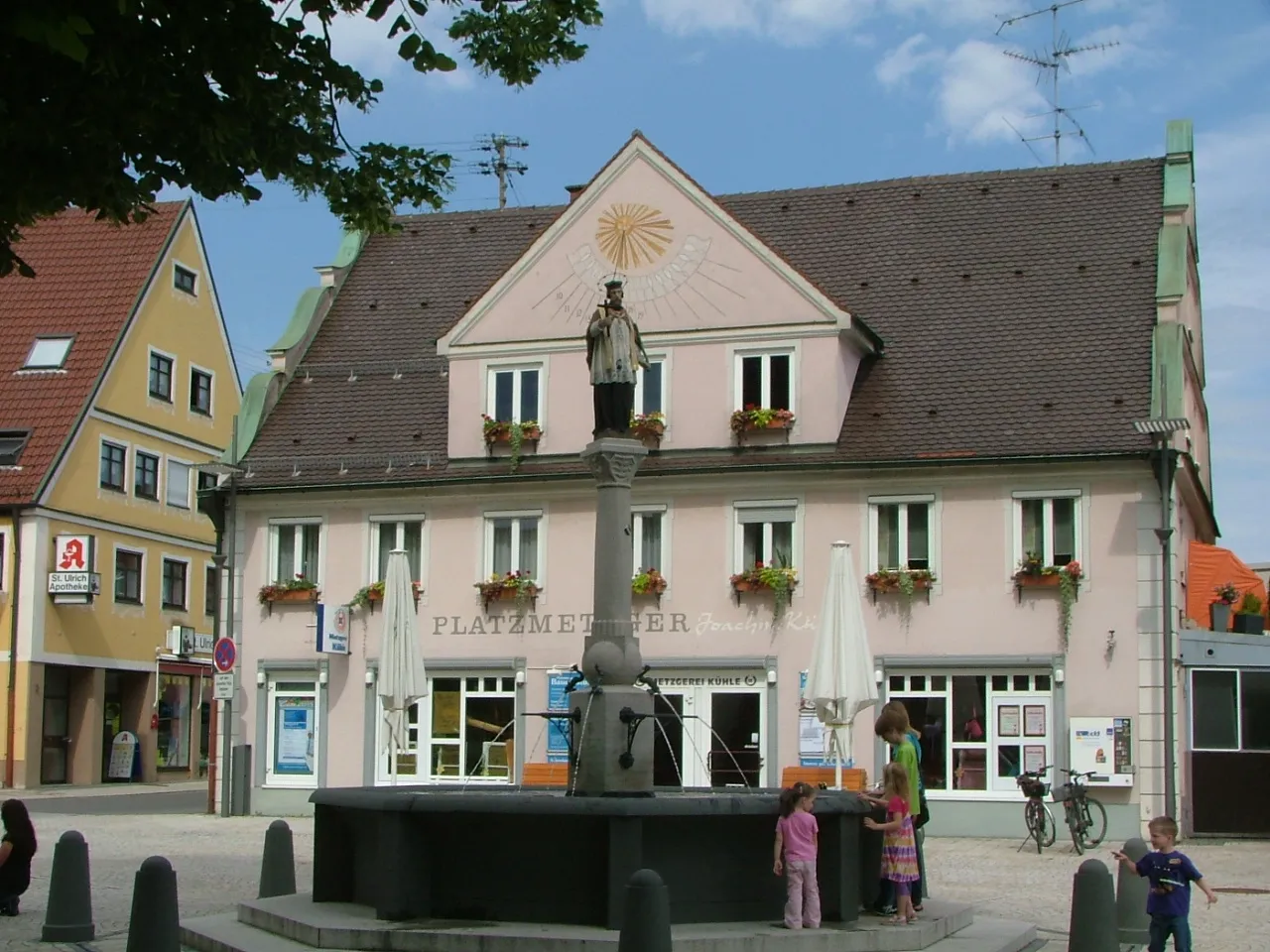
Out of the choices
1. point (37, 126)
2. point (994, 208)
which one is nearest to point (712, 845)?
point (37, 126)

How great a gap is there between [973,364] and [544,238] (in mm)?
7949

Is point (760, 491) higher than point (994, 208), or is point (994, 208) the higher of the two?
point (994, 208)

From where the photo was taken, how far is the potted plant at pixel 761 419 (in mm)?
32938

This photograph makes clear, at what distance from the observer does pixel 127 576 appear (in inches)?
1978

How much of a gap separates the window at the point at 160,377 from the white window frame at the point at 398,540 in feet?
57.0

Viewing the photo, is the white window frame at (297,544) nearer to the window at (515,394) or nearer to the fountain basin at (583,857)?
the window at (515,394)

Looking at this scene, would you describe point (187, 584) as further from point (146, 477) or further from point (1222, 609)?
point (1222, 609)

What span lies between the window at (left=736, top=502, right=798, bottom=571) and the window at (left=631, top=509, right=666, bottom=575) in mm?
1450

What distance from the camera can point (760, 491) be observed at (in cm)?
3322

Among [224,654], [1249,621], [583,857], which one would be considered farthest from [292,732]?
[583,857]

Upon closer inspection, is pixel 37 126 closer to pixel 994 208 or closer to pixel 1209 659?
pixel 1209 659

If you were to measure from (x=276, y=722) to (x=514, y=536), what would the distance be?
560 cm

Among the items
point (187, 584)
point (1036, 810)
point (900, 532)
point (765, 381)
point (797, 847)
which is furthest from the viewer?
point (187, 584)

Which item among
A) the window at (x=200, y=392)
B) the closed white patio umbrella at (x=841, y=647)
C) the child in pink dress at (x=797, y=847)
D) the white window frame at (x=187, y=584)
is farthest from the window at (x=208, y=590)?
the child in pink dress at (x=797, y=847)
